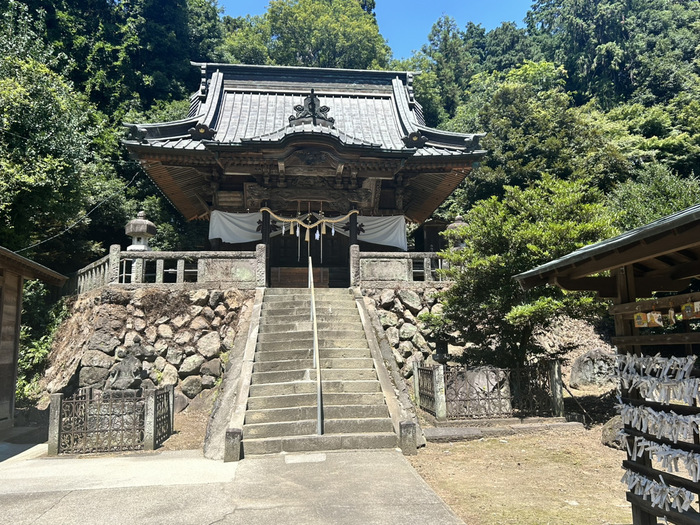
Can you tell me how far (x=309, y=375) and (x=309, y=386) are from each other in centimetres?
30

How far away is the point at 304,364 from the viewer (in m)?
8.79

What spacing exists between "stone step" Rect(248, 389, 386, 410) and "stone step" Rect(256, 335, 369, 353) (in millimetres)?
1507

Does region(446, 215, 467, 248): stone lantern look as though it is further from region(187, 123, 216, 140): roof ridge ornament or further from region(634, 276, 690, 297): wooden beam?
region(187, 123, 216, 140): roof ridge ornament

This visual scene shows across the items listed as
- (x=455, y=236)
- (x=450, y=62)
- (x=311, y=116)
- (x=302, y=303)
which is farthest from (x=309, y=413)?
(x=450, y=62)

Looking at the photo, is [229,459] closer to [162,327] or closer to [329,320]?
[329,320]

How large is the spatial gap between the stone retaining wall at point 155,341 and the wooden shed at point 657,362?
27.2 ft

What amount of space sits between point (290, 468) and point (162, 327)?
635 centimetres

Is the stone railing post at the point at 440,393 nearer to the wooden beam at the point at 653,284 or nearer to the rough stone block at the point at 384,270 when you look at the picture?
the rough stone block at the point at 384,270

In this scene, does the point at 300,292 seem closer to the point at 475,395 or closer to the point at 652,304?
the point at 475,395

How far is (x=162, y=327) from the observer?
36.2 feet

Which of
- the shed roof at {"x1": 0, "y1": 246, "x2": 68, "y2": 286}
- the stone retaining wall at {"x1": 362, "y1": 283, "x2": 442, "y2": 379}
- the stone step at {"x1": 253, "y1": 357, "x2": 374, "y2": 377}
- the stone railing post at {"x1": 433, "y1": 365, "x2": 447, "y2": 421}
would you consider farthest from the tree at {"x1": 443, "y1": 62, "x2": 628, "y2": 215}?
the shed roof at {"x1": 0, "y1": 246, "x2": 68, "y2": 286}

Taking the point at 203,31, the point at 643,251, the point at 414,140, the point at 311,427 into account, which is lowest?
the point at 311,427

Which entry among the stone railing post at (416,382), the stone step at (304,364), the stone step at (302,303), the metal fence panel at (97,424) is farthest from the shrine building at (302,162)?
the metal fence panel at (97,424)

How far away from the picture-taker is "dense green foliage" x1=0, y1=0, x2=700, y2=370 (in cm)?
971
